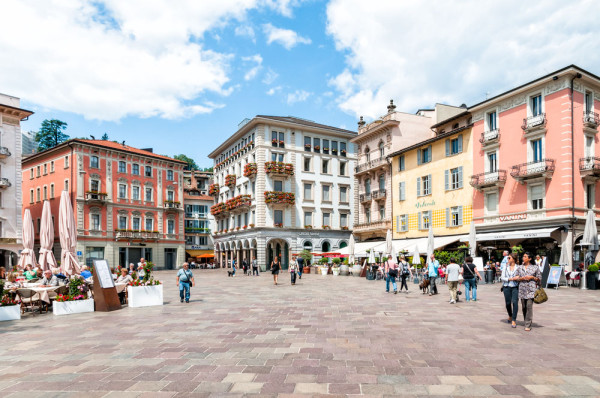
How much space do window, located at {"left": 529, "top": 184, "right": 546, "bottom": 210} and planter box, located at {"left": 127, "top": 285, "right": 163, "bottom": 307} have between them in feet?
80.5

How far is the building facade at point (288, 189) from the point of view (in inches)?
1997

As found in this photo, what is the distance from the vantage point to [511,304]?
10914 mm

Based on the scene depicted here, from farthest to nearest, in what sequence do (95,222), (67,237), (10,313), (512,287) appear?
(95,222)
(67,237)
(10,313)
(512,287)

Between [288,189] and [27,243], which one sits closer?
[27,243]

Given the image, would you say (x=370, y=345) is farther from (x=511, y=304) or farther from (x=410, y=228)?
(x=410, y=228)

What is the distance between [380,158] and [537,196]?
59.8 ft

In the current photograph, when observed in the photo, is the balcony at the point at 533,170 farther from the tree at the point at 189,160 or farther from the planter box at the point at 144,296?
the tree at the point at 189,160

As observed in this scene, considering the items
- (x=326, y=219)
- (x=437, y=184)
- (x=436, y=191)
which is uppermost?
(x=437, y=184)

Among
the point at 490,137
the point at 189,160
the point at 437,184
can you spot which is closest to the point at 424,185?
the point at 437,184

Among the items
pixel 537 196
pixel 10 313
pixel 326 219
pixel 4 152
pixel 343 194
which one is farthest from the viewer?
pixel 343 194

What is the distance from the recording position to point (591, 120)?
2786 cm

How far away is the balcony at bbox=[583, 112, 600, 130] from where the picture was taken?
90.3ft

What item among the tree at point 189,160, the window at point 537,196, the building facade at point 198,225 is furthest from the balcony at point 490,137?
the tree at point 189,160

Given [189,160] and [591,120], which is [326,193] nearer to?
[591,120]
